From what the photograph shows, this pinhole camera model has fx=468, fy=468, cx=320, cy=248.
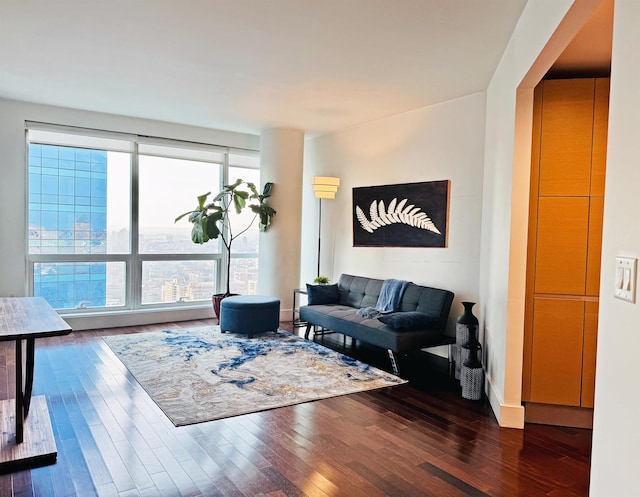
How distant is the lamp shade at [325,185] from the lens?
610 cm

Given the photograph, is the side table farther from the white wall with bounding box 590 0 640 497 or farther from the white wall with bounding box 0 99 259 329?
the white wall with bounding box 590 0 640 497

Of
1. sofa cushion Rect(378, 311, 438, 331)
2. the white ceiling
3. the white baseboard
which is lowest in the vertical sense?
the white baseboard

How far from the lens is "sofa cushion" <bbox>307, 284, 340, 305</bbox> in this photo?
223 inches

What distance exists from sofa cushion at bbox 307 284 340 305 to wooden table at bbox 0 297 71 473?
122 inches

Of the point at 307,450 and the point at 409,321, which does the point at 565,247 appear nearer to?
the point at 409,321

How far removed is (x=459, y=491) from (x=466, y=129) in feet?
11.0

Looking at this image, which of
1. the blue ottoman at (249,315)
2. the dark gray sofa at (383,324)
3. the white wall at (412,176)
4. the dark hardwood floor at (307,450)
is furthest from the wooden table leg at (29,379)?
the white wall at (412,176)

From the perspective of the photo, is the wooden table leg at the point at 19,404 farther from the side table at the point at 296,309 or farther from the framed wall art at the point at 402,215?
the framed wall art at the point at 402,215

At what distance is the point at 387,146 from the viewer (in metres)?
5.58

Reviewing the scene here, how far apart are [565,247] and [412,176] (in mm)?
2342

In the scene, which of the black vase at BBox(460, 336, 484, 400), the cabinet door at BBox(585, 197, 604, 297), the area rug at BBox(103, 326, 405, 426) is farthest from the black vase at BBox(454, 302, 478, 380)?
the cabinet door at BBox(585, 197, 604, 297)

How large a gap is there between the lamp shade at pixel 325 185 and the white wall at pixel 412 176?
0.20m

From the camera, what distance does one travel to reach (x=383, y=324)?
170 inches

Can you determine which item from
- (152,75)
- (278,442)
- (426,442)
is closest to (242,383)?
(278,442)
